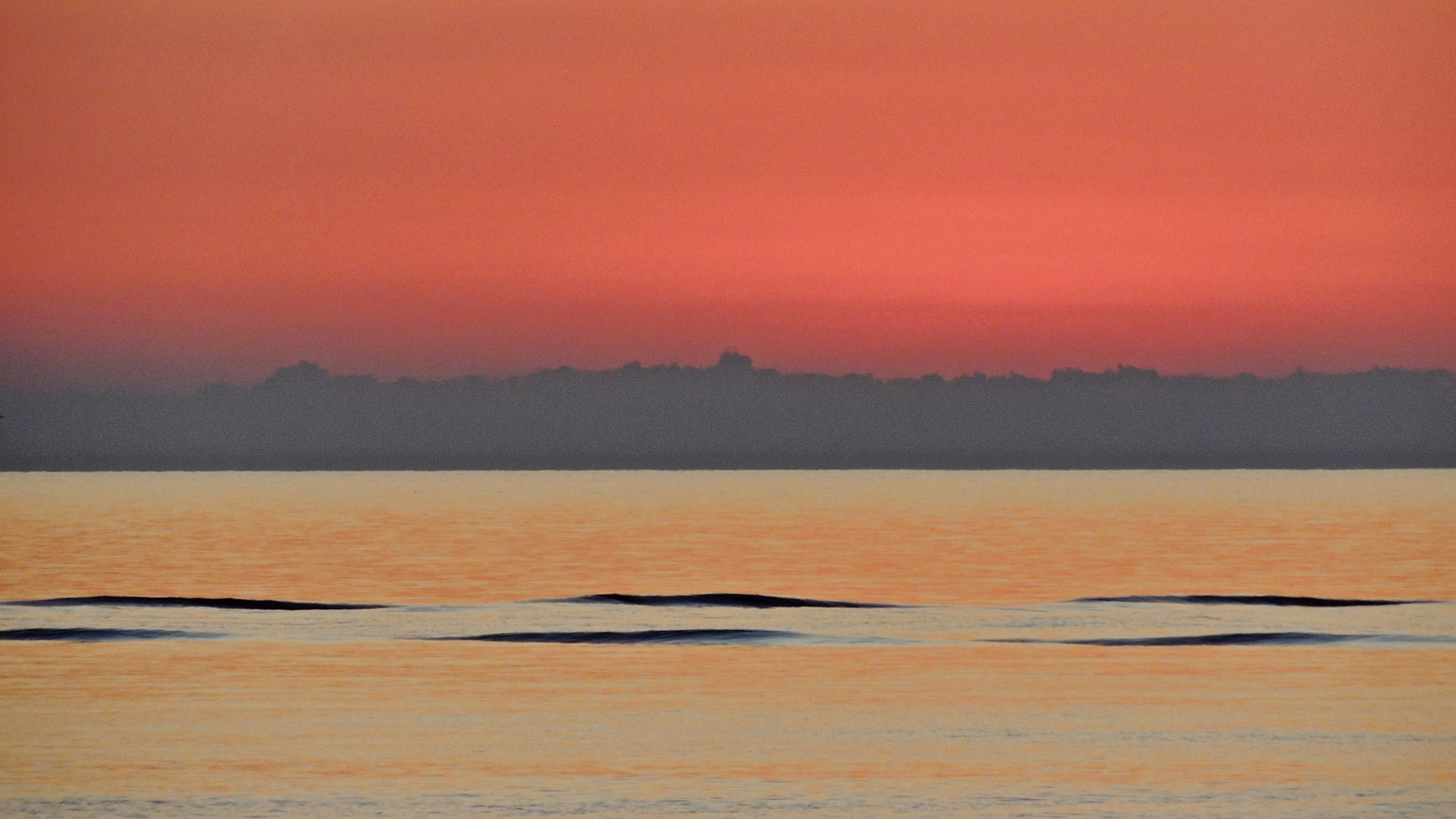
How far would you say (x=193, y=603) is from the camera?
62312 millimetres

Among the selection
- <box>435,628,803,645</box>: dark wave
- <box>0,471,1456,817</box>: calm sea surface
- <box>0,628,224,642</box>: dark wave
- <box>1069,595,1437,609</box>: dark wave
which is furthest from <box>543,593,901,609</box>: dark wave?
<box>0,628,224,642</box>: dark wave

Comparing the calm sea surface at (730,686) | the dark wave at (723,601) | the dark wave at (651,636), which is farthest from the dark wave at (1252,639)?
the dark wave at (723,601)

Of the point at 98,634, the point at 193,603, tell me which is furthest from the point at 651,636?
the point at 193,603

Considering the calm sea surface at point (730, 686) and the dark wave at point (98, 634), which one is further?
the dark wave at point (98, 634)

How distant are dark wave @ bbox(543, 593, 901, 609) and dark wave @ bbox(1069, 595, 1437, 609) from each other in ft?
25.1

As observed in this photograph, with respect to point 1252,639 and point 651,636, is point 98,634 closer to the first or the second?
point 651,636

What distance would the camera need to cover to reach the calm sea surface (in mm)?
30141

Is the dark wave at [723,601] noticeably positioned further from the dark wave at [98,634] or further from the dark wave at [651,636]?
the dark wave at [98,634]

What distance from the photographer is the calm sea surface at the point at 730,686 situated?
30141mm

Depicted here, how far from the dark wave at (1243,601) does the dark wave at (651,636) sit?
13.9 metres

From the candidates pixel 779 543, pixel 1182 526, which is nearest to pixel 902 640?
pixel 779 543

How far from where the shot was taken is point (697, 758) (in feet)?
107

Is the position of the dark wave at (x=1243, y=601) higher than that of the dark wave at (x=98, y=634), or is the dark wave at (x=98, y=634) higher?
the dark wave at (x=1243, y=601)

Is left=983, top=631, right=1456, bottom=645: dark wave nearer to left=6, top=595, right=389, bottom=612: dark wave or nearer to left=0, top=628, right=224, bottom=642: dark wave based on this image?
left=0, top=628, right=224, bottom=642: dark wave
